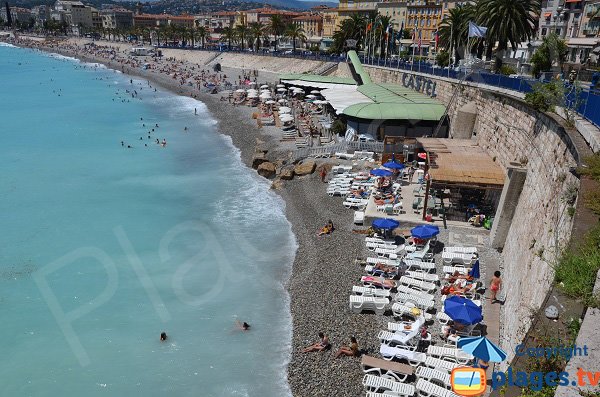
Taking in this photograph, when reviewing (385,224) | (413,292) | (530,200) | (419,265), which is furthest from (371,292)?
(530,200)

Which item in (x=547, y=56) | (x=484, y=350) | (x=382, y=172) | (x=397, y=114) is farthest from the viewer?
(x=547, y=56)

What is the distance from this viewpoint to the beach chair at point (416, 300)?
1592 centimetres

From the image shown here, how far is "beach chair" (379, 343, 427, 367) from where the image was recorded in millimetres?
13461

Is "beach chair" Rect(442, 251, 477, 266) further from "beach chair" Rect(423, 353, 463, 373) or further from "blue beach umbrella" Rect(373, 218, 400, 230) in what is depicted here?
"beach chair" Rect(423, 353, 463, 373)

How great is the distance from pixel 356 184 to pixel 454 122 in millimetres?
8918

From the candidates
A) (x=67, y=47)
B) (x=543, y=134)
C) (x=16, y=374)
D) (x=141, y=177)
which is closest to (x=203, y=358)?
(x=16, y=374)

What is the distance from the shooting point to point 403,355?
533 inches

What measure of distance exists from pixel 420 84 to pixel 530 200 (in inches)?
1025

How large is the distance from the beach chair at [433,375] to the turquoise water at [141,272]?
13.5ft

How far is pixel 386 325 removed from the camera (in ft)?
50.9

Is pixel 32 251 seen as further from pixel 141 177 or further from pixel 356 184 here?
pixel 356 184

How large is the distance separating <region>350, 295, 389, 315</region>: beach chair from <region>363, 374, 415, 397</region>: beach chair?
3228mm

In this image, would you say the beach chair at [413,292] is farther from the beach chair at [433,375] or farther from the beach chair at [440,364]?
the beach chair at [433,375]

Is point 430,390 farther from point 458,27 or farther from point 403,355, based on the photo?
point 458,27
